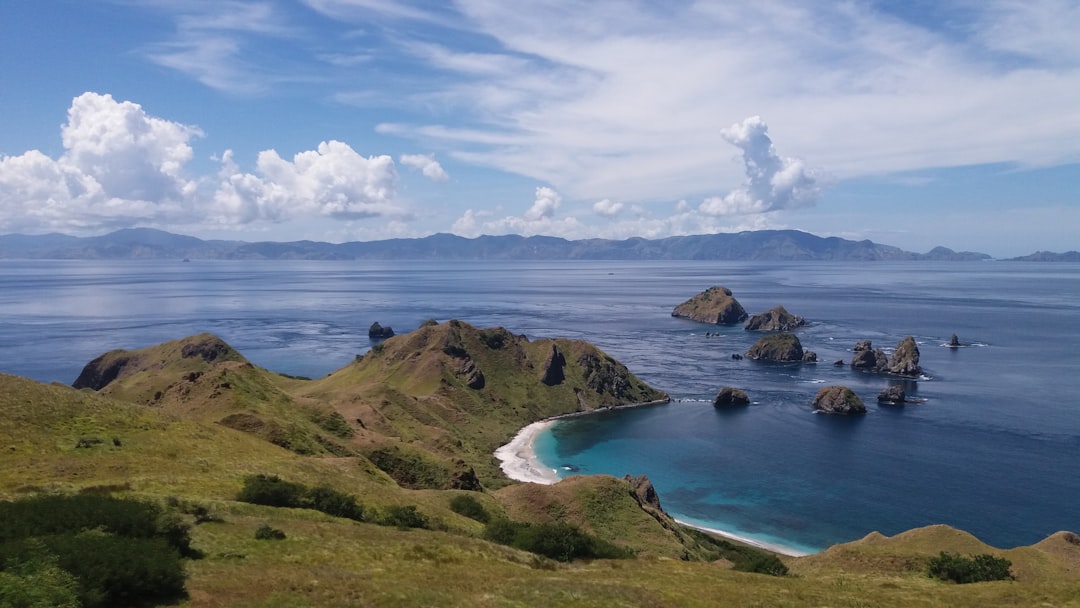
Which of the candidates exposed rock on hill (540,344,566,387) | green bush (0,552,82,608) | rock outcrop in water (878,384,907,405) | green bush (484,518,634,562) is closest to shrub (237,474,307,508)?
green bush (484,518,634,562)

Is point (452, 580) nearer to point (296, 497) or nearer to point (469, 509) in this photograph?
point (296, 497)

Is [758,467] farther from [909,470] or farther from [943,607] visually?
[943,607]

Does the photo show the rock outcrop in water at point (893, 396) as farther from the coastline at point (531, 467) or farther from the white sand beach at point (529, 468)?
the white sand beach at point (529, 468)

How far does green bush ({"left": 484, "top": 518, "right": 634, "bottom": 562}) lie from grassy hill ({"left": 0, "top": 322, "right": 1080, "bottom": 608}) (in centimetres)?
204

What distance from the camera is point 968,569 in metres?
51.8

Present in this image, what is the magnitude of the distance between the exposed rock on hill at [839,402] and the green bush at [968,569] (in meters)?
123

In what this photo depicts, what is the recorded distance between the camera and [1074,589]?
38.8 metres

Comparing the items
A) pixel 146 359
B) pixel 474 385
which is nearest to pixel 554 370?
pixel 474 385

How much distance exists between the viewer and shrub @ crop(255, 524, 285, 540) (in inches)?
1436

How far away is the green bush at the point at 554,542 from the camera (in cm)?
4825

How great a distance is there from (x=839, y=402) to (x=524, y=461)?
89.5 metres

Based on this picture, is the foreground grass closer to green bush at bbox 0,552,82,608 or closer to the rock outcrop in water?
green bush at bbox 0,552,82,608

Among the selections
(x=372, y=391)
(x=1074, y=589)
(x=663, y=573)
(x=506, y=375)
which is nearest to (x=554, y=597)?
(x=663, y=573)

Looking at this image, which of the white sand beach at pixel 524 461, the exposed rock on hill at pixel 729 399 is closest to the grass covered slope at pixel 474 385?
the white sand beach at pixel 524 461
